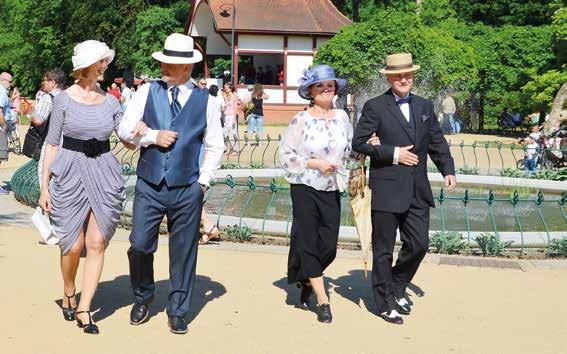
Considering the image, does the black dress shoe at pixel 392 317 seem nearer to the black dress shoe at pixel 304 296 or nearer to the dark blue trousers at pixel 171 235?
the black dress shoe at pixel 304 296

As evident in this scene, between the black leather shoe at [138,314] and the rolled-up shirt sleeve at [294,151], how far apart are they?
1.33 metres

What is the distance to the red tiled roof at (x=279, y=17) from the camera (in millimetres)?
35688

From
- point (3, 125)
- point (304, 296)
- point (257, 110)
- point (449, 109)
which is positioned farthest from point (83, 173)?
point (449, 109)

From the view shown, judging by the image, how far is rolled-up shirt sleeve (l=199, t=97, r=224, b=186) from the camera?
18.9ft

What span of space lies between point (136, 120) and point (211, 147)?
1.64ft

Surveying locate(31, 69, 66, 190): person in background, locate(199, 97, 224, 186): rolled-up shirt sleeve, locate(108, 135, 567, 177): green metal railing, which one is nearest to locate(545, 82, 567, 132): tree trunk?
locate(108, 135, 567, 177): green metal railing

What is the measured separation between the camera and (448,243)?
8.48 metres

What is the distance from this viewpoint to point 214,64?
39500 mm

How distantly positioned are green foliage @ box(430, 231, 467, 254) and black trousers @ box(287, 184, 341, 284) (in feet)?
8.21

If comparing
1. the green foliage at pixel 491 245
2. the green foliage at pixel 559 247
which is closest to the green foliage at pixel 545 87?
the green foliage at pixel 559 247

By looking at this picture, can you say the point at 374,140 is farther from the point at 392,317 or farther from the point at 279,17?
the point at 279,17

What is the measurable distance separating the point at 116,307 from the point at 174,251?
2.44ft

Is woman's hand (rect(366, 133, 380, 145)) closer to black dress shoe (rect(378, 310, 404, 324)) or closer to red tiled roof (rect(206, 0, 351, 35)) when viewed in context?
black dress shoe (rect(378, 310, 404, 324))

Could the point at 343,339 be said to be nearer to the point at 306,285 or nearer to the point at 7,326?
the point at 306,285
